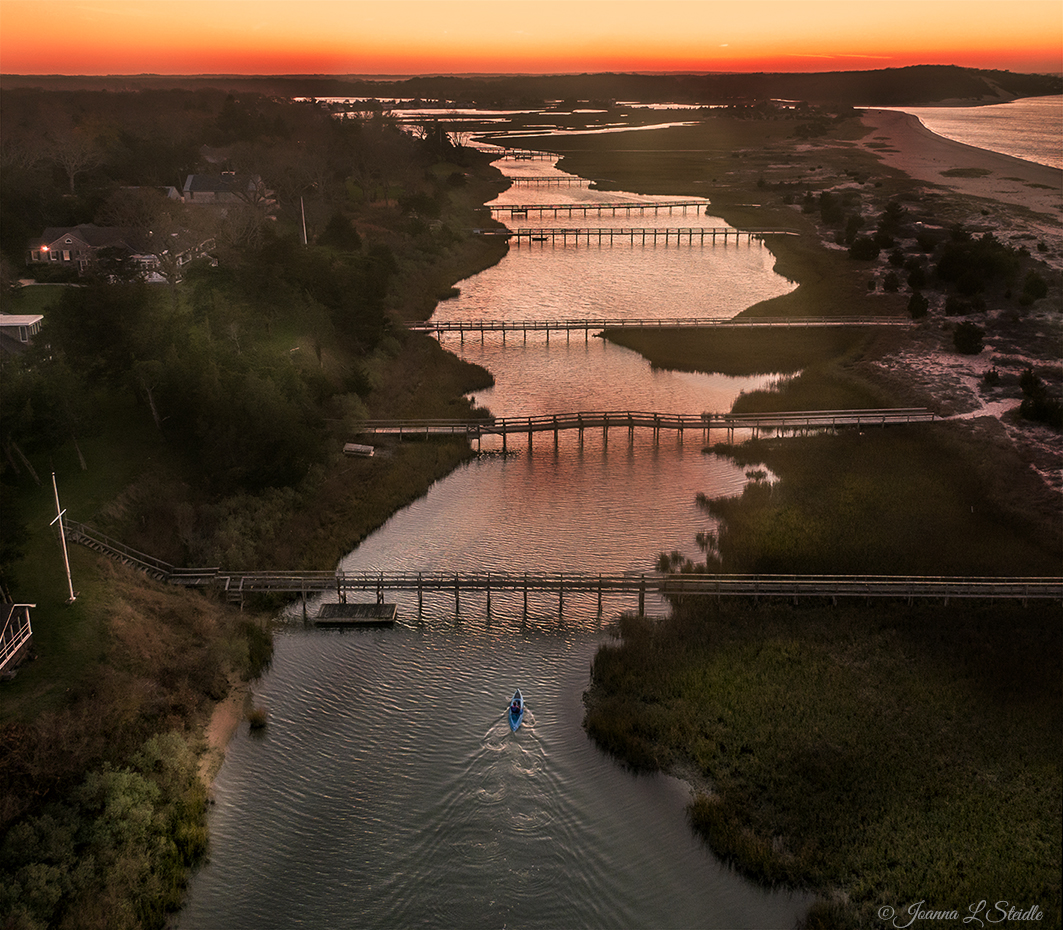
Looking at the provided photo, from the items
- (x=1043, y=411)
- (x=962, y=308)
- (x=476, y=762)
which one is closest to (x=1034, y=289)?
(x=962, y=308)

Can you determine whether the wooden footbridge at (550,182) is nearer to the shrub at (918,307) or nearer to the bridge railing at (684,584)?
the shrub at (918,307)

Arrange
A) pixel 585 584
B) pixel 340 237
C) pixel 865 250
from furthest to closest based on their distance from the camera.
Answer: pixel 865 250
pixel 340 237
pixel 585 584

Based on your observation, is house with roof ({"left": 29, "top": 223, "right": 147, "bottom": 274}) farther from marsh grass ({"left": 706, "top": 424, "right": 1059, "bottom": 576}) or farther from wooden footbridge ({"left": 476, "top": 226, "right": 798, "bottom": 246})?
marsh grass ({"left": 706, "top": 424, "right": 1059, "bottom": 576})

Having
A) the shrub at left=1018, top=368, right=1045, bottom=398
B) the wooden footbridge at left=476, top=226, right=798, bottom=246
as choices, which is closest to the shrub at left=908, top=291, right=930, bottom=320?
the shrub at left=1018, top=368, right=1045, bottom=398

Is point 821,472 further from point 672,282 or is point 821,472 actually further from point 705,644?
point 672,282

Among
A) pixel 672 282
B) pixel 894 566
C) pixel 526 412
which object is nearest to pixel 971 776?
pixel 894 566

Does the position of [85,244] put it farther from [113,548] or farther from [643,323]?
[113,548]
